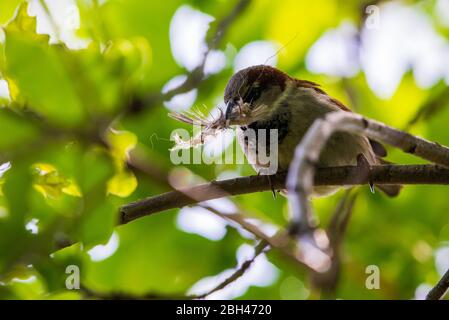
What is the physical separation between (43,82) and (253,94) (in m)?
1.81

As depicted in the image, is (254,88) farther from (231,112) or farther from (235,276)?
(235,276)

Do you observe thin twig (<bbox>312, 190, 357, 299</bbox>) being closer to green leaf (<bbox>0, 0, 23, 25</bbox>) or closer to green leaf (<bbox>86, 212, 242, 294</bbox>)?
green leaf (<bbox>86, 212, 242, 294</bbox>)

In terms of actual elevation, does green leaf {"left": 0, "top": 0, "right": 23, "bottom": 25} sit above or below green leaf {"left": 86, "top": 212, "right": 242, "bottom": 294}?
above

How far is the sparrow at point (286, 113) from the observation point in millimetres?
3295

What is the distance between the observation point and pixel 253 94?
3514 mm

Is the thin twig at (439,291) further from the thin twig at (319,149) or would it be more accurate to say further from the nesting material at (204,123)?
the nesting material at (204,123)

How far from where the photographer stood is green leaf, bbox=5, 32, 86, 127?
5.99 feet

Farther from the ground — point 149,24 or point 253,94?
point 149,24

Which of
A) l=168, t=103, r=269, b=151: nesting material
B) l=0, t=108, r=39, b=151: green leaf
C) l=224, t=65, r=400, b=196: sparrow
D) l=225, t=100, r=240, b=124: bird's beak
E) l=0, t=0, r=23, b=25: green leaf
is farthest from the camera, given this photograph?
l=224, t=65, r=400, b=196: sparrow

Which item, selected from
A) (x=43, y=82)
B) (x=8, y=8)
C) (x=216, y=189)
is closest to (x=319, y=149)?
(x=43, y=82)

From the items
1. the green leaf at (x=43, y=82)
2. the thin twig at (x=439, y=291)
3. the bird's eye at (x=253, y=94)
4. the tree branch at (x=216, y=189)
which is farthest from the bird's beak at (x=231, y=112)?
the green leaf at (x=43, y=82)

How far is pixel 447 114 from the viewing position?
11.3 ft

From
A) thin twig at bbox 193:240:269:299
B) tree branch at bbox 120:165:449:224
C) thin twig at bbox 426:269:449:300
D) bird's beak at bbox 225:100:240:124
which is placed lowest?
thin twig at bbox 426:269:449:300

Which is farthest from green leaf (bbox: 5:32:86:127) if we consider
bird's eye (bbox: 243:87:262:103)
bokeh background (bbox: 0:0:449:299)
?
bird's eye (bbox: 243:87:262:103)
